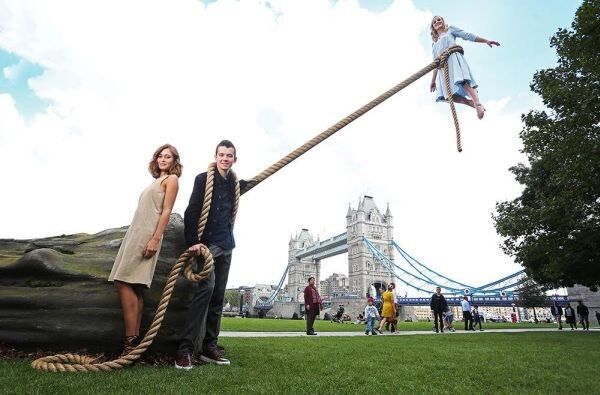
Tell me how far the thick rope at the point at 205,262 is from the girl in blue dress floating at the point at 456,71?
12 cm

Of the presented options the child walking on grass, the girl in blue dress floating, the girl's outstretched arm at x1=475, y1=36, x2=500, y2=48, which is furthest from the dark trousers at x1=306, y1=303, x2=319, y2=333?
the girl's outstretched arm at x1=475, y1=36, x2=500, y2=48

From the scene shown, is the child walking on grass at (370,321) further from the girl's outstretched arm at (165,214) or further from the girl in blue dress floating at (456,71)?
the girl's outstretched arm at (165,214)

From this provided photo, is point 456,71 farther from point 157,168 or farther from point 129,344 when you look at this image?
point 129,344

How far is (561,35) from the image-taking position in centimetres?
1238

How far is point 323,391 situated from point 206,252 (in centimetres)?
140

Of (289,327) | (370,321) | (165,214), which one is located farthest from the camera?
(289,327)

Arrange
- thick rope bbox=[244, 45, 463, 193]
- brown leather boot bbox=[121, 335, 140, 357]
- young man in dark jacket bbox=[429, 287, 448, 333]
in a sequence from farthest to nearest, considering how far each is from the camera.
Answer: young man in dark jacket bbox=[429, 287, 448, 333] < thick rope bbox=[244, 45, 463, 193] < brown leather boot bbox=[121, 335, 140, 357]

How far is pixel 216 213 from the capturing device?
11.8 ft

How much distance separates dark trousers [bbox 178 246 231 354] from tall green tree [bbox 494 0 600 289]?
10876mm

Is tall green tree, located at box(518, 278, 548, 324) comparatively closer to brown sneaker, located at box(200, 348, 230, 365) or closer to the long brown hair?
brown sneaker, located at box(200, 348, 230, 365)

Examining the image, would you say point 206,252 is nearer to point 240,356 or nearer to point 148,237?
point 148,237

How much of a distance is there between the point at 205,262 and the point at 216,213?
0.56 metres

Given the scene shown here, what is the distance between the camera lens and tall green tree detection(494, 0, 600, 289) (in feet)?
34.2

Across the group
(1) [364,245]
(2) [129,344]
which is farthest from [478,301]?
(2) [129,344]
